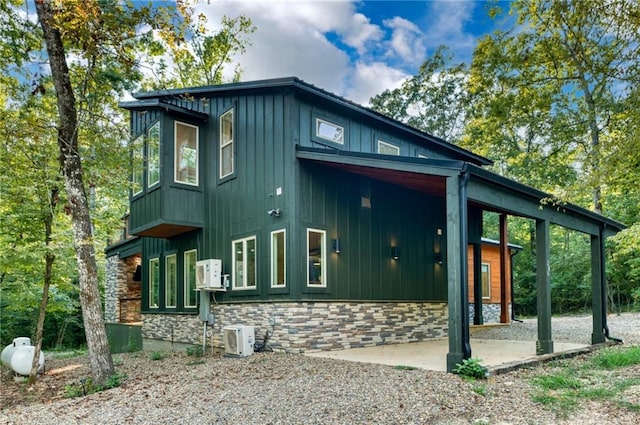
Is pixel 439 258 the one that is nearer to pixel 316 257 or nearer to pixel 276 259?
pixel 316 257

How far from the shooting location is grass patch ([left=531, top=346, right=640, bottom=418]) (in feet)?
16.0

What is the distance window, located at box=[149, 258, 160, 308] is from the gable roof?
4200 millimetres

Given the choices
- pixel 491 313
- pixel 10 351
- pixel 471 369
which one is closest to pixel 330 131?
pixel 471 369

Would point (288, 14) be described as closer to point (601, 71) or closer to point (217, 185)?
point (217, 185)

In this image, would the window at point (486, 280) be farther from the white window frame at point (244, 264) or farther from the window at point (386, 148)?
the white window frame at point (244, 264)

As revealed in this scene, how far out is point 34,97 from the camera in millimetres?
8531

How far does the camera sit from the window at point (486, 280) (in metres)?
14.8

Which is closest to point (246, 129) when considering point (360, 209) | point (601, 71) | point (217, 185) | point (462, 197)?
point (217, 185)

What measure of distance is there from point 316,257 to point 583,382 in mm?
4441

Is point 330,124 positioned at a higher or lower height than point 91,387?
higher

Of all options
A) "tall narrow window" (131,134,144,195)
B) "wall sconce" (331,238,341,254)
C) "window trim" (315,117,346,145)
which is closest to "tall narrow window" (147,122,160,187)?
"tall narrow window" (131,134,144,195)

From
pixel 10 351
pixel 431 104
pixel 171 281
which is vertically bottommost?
pixel 10 351

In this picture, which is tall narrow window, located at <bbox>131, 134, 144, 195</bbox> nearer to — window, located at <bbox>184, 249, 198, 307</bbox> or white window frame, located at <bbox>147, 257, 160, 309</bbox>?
window, located at <bbox>184, 249, 198, 307</bbox>

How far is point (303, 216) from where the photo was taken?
841 centimetres
